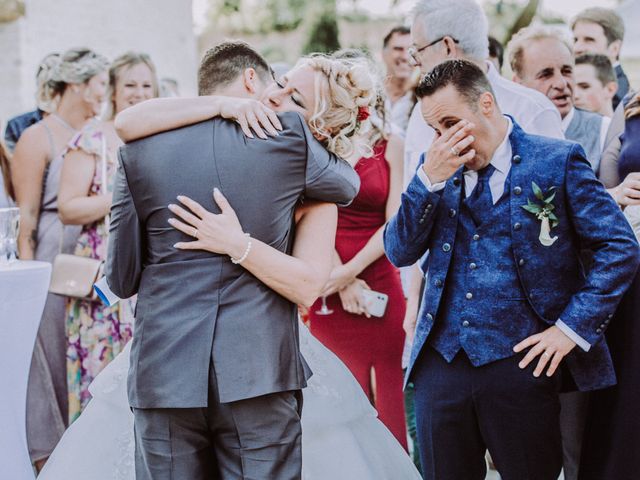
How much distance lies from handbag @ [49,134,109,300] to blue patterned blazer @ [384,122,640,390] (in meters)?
1.98

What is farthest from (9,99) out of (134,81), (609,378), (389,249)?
(609,378)

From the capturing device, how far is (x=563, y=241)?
254cm

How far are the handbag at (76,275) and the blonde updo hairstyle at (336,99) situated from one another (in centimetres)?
208

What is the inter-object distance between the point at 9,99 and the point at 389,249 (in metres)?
8.03

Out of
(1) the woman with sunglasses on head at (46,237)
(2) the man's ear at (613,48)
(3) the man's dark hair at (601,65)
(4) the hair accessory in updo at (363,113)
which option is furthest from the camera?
(2) the man's ear at (613,48)

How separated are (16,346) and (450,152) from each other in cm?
194

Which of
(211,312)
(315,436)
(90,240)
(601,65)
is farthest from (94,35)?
(211,312)

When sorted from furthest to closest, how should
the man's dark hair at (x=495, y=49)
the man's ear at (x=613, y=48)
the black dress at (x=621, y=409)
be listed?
the man's ear at (x=613, y=48)
the man's dark hair at (x=495, y=49)
the black dress at (x=621, y=409)

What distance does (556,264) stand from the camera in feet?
8.32

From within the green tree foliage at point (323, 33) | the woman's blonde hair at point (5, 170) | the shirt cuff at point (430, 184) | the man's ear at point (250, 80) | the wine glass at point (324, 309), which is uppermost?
the green tree foliage at point (323, 33)

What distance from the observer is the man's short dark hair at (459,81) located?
2.57 meters

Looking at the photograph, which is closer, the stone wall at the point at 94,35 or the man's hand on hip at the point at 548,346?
the man's hand on hip at the point at 548,346

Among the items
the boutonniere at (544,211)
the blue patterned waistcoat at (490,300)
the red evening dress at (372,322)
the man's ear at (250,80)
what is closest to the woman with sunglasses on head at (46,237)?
the red evening dress at (372,322)

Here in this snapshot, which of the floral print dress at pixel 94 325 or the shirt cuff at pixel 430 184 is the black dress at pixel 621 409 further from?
the floral print dress at pixel 94 325
